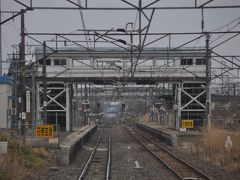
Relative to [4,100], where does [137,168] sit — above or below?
below

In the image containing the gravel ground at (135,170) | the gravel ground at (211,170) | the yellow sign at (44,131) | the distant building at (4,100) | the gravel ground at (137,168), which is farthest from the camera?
the distant building at (4,100)

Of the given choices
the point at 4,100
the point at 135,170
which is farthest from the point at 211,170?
the point at 4,100

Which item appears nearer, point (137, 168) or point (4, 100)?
point (137, 168)

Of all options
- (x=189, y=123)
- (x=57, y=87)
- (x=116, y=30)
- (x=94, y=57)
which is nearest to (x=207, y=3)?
(x=116, y=30)

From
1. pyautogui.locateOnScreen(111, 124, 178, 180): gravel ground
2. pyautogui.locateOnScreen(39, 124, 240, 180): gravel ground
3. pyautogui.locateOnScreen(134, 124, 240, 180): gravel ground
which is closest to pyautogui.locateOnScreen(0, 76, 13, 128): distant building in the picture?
pyautogui.locateOnScreen(111, 124, 178, 180): gravel ground

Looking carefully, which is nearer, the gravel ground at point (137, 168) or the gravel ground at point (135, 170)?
the gravel ground at point (135, 170)

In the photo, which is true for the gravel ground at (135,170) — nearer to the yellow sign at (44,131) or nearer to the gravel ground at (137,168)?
the gravel ground at (137,168)

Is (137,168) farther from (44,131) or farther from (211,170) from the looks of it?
(44,131)

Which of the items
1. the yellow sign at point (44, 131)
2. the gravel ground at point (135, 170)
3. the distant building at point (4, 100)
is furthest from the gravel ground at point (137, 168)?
the distant building at point (4, 100)

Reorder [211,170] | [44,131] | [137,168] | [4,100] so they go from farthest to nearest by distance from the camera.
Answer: [4,100]
[44,131]
[137,168]
[211,170]

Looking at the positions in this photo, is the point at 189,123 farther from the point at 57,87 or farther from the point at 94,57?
the point at 57,87

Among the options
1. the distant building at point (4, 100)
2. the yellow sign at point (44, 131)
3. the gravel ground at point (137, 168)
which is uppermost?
the distant building at point (4, 100)

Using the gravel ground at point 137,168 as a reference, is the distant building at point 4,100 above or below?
above

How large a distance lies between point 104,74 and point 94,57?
166 centimetres
